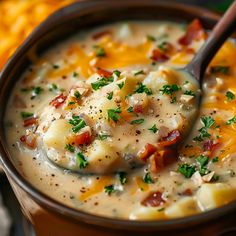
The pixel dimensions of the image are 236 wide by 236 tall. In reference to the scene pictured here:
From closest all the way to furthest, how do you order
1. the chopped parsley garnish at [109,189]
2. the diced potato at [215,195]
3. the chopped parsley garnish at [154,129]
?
1. the diced potato at [215,195]
2. the chopped parsley garnish at [109,189]
3. the chopped parsley garnish at [154,129]

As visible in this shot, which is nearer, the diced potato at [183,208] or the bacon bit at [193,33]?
the diced potato at [183,208]

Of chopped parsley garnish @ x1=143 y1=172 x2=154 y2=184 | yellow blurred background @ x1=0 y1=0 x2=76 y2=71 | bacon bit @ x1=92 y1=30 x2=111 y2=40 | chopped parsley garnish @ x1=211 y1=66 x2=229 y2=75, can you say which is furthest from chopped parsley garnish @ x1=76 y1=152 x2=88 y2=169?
yellow blurred background @ x1=0 y1=0 x2=76 y2=71

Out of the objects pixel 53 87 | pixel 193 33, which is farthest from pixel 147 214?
pixel 193 33

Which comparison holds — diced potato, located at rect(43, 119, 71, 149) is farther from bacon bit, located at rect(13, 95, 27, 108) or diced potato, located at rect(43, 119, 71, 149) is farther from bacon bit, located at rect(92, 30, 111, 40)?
bacon bit, located at rect(92, 30, 111, 40)

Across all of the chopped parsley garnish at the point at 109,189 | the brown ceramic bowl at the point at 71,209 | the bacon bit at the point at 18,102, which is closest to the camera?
the brown ceramic bowl at the point at 71,209

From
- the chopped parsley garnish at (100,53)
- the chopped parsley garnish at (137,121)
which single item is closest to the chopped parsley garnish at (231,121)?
the chopped parsley garnish at (137,121)

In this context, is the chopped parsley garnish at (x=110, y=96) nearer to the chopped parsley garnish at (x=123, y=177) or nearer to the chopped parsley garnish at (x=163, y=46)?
the chopped parsley garnish at (x=123, y=177)

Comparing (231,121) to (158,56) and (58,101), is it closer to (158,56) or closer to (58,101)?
(158,56)

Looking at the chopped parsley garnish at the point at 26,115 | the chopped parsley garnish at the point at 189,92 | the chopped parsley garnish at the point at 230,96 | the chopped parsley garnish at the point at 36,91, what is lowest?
the chopped parsley garnish at the point at 230,96
